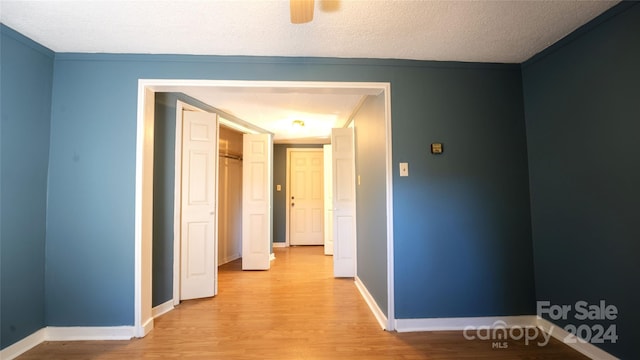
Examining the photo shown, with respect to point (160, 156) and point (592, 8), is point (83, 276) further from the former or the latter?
point (592, 8)

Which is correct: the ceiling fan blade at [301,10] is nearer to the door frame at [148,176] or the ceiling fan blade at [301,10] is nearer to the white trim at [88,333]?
the door frame at [148,176]

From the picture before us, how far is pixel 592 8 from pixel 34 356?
4436 mm

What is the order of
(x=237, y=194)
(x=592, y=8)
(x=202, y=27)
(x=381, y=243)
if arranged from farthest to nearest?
(x=237, y=194) → (x=381, y=243) → (x=202, y=27) → (x=592, y=8)

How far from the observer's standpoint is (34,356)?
71.6 inches

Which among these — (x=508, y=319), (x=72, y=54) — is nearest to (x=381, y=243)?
(x=508, y=319)

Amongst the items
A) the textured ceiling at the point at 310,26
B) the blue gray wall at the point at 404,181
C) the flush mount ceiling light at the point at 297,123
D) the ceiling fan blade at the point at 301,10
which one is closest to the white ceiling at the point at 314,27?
the textured ceiling at the point at 310,26

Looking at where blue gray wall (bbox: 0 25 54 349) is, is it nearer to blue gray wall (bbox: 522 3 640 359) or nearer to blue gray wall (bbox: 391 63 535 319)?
blue gray wall (bbox: 391 63 535 319)

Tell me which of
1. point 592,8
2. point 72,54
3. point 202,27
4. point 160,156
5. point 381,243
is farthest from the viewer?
point 160,156

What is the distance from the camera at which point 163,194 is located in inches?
102

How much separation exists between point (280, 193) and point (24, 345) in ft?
13.7

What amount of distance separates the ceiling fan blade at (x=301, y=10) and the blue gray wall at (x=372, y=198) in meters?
1.24

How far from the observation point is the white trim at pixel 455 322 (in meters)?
2.15

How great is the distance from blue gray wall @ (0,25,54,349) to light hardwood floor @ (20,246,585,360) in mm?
336

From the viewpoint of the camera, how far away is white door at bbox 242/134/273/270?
3.89 metres
